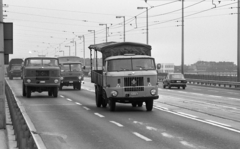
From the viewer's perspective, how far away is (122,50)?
2256 cm

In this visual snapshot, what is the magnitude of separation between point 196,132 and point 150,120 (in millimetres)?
3557

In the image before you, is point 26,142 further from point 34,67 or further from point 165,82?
point 165,82

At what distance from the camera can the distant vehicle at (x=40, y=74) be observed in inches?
1193

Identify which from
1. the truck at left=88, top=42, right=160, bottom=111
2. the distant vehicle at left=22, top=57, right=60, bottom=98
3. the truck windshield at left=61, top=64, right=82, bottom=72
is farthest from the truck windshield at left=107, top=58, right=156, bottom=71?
the truck windshield at left=61, top=64, right=82, bottom=72

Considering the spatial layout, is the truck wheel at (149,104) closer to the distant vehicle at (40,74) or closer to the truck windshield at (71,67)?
the distant vehicle at (40,74)

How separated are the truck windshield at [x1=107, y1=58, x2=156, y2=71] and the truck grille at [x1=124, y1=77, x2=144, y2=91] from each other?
48cm

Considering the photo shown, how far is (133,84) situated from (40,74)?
11873 millimetres

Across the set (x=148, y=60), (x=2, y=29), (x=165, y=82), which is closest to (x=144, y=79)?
(x=148, y=60)

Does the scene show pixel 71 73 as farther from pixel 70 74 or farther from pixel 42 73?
pixel 42 73

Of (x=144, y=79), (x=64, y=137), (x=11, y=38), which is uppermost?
(x=11, y=38)

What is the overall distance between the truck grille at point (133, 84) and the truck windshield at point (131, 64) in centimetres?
48

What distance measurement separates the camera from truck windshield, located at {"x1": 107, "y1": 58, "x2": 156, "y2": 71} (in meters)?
20.3

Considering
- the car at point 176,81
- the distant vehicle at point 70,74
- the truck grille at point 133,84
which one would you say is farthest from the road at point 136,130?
the car at point 176,81

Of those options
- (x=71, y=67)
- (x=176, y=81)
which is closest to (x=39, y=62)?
(x=71, y=67)
